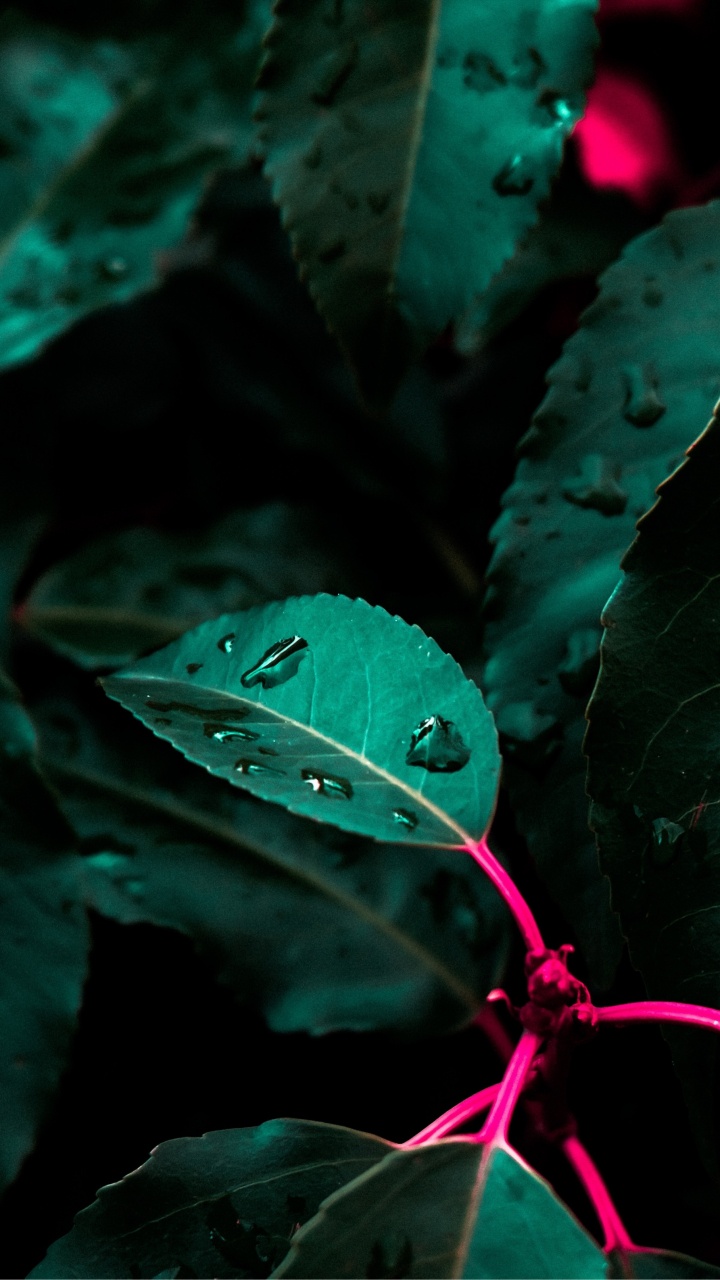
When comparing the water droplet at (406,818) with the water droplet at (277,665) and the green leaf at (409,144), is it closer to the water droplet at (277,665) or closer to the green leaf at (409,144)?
the water droplet at (277,665)

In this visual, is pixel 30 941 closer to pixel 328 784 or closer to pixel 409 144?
pixel 328 784

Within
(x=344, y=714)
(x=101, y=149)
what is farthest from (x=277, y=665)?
(x=101, y=149)

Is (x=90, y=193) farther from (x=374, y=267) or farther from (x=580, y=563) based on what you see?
(x=580, y=563)

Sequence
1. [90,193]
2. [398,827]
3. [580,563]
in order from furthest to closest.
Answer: [90,193]
[580,563]
[398,827]

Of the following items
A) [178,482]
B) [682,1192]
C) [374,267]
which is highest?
[374,267]

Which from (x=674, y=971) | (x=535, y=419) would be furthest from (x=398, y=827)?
(x=535, y=419)

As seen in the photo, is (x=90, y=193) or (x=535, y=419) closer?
(x=535, y=419)

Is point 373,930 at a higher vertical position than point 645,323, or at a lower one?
lower
